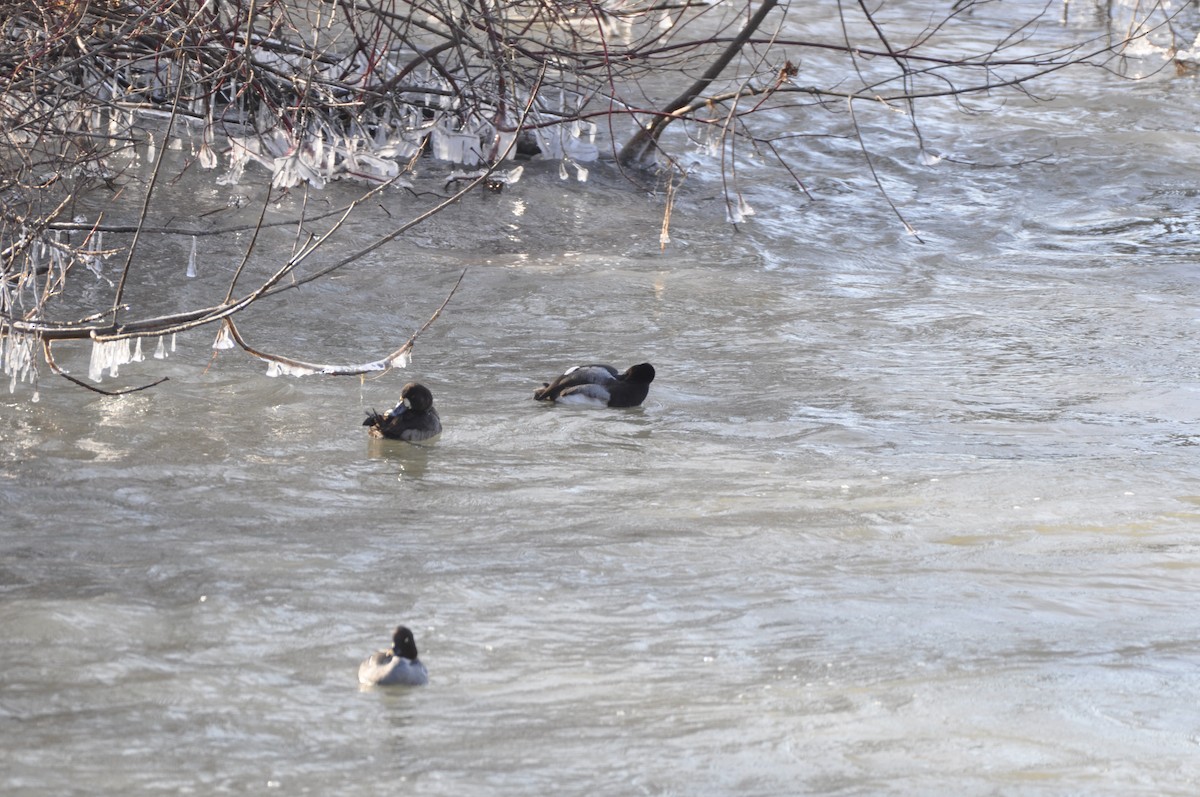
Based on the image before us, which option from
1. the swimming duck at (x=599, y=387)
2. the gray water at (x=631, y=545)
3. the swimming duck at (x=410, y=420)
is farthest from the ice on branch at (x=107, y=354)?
the swimming duck at (x=599, y=387)

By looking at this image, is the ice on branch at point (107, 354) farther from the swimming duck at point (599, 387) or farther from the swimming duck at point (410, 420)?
the swimming duck at point (599, 387)

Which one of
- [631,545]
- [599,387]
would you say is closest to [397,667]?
[631,545]

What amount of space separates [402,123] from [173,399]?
3490 millimetres

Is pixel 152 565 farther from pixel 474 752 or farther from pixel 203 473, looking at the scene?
pixel 474 752

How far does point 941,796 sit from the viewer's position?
3982 mm

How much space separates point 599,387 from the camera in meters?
7.61

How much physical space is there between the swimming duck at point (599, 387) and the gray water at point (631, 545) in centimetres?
11

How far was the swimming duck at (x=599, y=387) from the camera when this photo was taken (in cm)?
758

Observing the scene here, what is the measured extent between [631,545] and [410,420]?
1.58m

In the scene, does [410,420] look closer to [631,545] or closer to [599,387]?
[599,387]

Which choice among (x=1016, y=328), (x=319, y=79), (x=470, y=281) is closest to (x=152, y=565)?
(x=319, y=79)

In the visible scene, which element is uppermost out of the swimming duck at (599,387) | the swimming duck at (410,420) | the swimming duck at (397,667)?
the swimming duck at (599,387)

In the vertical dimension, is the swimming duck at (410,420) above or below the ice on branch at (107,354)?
below

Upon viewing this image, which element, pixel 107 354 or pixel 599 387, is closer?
pixel 107 354
